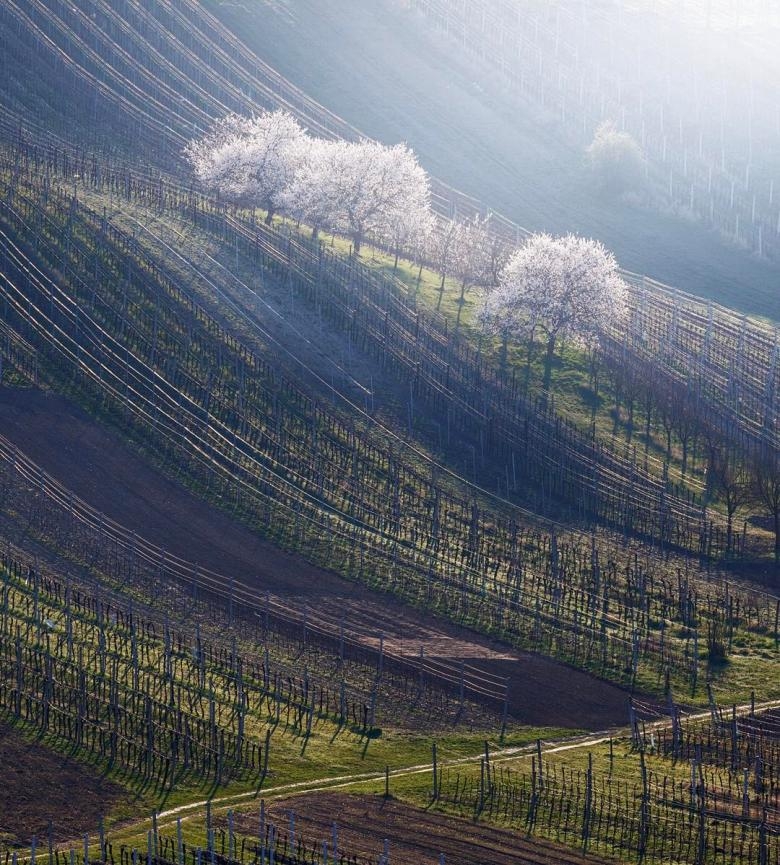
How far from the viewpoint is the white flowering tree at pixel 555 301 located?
10806cm

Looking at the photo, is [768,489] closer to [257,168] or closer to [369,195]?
[369,195]

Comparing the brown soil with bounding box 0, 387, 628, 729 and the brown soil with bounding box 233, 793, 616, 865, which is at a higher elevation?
the brown soil with bounding box 0, 387, 628, 729

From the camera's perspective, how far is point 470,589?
74688 mm

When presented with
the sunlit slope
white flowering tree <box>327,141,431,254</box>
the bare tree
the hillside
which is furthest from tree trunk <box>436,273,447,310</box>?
the bare tree

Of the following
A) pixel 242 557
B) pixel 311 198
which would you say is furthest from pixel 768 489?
pixel 311 198

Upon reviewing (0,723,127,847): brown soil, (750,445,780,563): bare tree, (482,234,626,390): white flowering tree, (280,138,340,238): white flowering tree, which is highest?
(280,138,340,238): white flowering tree

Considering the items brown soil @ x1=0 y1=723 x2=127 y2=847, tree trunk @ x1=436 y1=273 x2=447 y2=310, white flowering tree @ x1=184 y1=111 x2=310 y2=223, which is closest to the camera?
brown soil @ x1=0 y1=723 x2=127 y2=847

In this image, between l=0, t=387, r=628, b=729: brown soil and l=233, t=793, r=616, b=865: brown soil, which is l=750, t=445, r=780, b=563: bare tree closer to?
l=0, t=387, r=628, b=729: brown soil

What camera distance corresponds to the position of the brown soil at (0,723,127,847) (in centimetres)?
4988

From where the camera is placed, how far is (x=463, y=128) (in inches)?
6737

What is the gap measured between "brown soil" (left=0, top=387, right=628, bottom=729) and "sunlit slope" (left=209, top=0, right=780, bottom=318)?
2746 inches

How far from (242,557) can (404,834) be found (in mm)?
28871

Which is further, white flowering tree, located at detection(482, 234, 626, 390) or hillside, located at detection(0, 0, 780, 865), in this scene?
white flowering tree, located at detection(482, 234, 626, 390)

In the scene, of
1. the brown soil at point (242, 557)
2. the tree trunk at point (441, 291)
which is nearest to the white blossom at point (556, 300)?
the tree trunk at point (441, 291)
